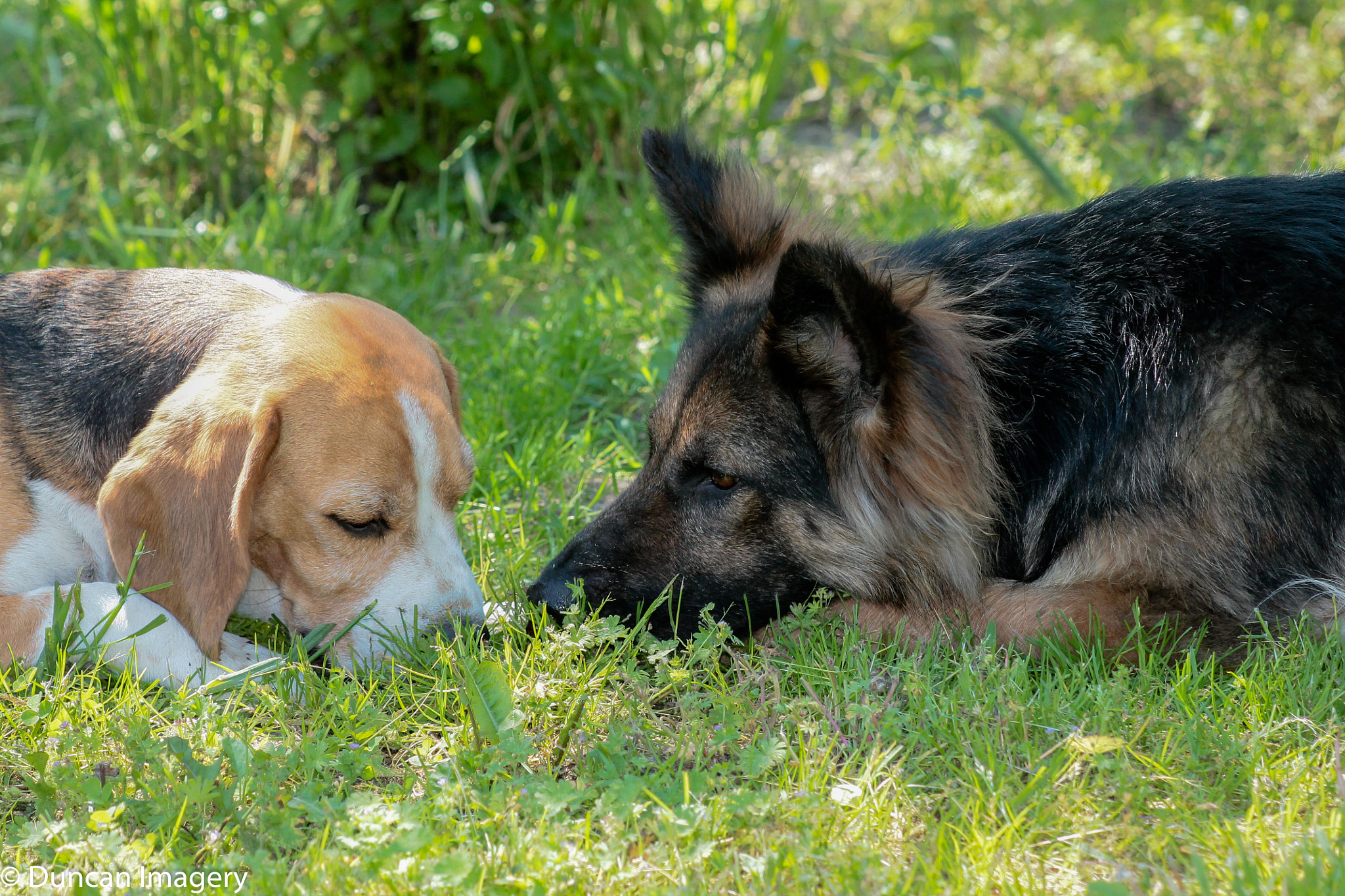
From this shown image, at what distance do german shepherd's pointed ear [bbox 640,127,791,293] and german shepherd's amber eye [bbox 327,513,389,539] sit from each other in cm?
136

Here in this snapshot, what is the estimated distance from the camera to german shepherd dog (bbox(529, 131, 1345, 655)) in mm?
2816

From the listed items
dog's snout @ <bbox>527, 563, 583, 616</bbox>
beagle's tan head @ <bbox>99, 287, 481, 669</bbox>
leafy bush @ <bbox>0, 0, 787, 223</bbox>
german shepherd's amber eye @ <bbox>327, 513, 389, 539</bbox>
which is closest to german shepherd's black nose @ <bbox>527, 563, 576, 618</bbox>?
dog's snout @ <bbox>527, 563, 583, 616</bbox>

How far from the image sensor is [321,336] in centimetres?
306

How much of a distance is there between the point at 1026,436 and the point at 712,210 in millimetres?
1256

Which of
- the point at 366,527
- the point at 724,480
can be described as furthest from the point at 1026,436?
the point at 366,527

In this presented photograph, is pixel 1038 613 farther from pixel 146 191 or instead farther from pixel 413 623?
pixel 146 191

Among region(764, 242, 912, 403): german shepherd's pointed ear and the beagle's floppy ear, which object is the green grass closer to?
the beagle's floppy ear

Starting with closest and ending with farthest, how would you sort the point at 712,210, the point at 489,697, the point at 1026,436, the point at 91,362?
1. the point at 489,697
2. the point at 1026,436
3. the point at 91,362
4. the point at 712,210

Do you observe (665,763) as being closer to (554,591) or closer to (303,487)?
(554,591)

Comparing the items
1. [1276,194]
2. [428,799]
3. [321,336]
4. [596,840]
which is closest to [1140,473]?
[1276,194]

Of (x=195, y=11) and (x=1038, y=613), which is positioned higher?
(x=195, y=11)

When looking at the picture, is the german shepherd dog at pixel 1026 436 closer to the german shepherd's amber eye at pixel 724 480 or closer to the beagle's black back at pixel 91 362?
the german shepherd's amber eye at pixel 724 480

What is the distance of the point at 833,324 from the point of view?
9.15 ft

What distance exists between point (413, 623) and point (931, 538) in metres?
1.42
